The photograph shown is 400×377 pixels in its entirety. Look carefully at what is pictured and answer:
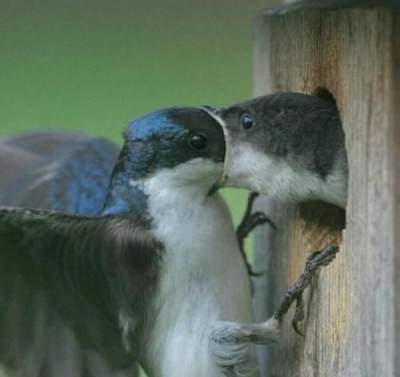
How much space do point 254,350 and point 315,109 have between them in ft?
1.18

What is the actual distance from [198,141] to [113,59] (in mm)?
3440

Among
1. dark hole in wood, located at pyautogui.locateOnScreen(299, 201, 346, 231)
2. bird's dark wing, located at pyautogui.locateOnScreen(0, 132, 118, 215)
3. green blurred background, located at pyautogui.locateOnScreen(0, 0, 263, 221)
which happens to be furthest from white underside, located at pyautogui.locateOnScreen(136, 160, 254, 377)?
green blurred background, located at pyautogui.locateOnScreen(0, 0, 263, 221)

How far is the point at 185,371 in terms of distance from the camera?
212 centimetres

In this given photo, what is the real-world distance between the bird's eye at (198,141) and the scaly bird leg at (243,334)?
198mm

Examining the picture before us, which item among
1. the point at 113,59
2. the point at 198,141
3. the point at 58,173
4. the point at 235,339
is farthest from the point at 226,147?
the point at 113,59

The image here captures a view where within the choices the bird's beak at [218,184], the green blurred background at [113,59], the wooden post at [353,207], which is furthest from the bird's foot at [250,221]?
the green blurred background at [113,59]

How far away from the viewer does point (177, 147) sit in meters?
2.04

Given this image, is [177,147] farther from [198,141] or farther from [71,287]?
[71,287]

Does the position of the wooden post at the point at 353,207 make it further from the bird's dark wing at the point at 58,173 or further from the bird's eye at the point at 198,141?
the bird's dark wing at the point at 58,173

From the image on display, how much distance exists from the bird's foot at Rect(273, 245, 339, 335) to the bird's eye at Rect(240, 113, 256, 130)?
0.58 feet

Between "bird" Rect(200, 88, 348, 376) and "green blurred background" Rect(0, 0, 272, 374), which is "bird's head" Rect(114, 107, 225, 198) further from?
"green blurred background" Rect(0, 0, 272, 374)

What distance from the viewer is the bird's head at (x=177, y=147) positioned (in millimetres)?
2031

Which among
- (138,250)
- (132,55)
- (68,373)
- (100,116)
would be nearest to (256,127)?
(138,250)

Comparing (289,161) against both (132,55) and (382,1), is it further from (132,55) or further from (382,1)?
(132,55)
